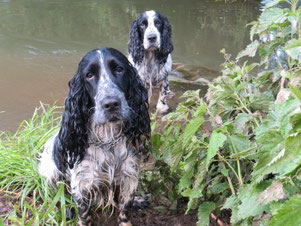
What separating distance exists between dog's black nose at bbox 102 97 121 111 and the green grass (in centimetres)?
91

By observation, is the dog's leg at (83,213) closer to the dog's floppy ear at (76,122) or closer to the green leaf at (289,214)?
the dog's floppy ear at (76,122)

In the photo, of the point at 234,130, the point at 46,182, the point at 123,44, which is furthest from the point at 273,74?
the point at 123,44

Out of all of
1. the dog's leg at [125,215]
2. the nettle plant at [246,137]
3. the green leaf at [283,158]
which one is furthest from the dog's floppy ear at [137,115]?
the green leaf at [283,158]

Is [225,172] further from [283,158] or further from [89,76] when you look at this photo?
[89,76]

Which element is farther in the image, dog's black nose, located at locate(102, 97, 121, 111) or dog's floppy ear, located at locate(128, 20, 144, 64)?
dog's floppy ear, located at locate(128, 20, 144, 64)

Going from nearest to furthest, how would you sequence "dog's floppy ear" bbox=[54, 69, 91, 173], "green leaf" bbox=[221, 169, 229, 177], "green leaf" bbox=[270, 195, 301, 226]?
"green leaf" bbox=[270, 195, 301, 226] → "green leaf" bbox=[221, 169, 229, 177] → "dog's floppy ear" bbox=[54, 69, 91, 173]

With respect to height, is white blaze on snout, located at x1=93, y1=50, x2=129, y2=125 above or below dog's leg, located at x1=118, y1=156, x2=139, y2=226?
above

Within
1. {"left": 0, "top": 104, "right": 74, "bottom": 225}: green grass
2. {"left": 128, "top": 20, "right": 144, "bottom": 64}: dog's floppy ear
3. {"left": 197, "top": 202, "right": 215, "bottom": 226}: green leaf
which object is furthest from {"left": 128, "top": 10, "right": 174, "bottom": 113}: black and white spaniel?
{"left": 197, "top": 202, "right": 215, "bottom": 226}: green leaf

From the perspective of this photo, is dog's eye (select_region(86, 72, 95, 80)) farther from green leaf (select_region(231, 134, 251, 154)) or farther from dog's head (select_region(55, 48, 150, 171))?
green leaf (select_region(231, 134, 251, 154))

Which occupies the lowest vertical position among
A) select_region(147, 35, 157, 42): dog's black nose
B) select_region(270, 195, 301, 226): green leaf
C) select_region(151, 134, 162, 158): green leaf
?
select_region(151, 134, 162, 158): green leaf

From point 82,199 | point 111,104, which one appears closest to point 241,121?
point 111,104

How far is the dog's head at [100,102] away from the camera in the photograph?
8.45 feet

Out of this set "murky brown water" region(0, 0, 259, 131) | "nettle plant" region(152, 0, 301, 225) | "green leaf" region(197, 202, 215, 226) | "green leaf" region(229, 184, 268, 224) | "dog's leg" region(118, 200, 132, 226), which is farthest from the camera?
"murky brown water" region(0, 0, 259, 131)

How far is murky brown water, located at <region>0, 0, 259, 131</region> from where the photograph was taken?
6171mm
